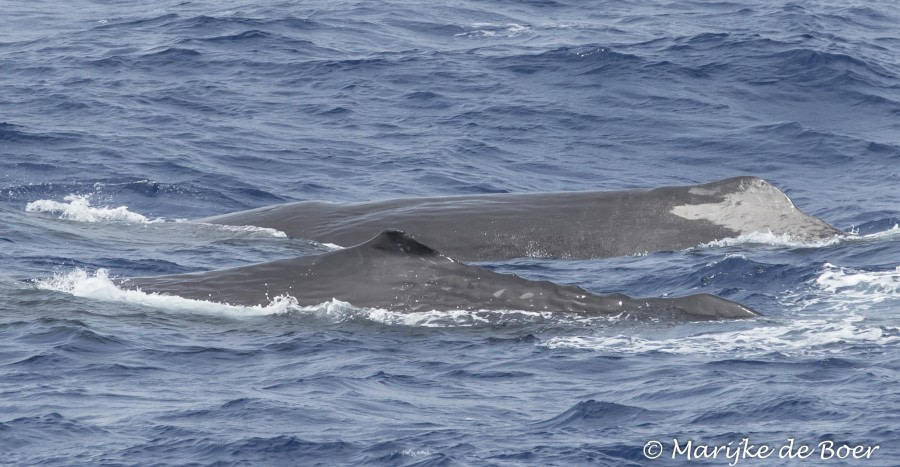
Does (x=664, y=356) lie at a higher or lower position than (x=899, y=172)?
higher

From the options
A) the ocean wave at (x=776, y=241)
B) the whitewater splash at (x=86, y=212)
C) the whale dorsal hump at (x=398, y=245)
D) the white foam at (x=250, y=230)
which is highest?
the whale dorsal hump at (x=398, y=245)

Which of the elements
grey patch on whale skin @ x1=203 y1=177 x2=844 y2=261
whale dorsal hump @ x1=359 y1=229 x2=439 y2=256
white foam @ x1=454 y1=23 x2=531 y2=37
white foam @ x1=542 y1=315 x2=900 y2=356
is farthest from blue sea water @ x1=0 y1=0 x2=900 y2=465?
whale dorsal hump @ x1=359 y1=229 x2=439 y2=256

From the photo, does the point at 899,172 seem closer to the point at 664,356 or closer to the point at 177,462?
the point at 664,356

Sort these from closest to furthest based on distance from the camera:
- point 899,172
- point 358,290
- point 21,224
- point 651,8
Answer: point 358,290 < point 21,224 < point 899,172 < point 651,8

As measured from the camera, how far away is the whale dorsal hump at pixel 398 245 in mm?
15059

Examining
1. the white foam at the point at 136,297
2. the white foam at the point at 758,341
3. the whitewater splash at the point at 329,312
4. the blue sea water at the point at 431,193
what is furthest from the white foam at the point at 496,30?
the white foam at the point at 758,341

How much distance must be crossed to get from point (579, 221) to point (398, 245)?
5806mm

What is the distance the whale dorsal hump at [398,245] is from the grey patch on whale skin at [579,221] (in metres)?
4.63

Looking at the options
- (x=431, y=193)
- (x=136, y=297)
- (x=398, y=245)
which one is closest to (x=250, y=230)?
(x=431, y=193)

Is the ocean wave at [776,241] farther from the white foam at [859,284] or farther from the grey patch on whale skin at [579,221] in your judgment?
the white foam at [859,284]

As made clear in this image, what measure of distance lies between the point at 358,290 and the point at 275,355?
1.54 m

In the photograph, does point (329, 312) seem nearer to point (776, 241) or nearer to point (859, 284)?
point (859, 284)

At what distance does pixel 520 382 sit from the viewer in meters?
13.1

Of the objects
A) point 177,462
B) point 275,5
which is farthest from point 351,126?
point 177,462
